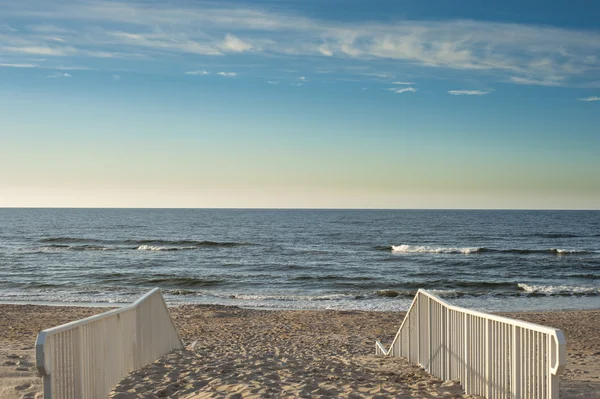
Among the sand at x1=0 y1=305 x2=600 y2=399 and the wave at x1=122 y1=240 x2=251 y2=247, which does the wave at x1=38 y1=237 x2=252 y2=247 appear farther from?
the sand at x1=0 y1=305 x2=600 y2=399

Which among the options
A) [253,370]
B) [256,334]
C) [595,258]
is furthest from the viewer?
[595,258]

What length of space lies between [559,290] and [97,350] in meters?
25.1

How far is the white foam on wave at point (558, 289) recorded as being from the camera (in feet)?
83.4

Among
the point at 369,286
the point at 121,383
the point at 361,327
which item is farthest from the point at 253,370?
the point at 369,286

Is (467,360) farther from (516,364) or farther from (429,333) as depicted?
(429,333)

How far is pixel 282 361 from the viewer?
884 cm

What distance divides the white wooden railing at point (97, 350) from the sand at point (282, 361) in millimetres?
271

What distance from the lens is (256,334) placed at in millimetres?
14914

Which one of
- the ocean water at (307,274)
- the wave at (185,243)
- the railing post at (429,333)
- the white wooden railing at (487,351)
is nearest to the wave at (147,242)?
the wave at (185,243)

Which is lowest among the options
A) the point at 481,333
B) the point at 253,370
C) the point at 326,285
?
the point at 326,285

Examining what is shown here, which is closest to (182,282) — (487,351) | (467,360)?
(467,360)

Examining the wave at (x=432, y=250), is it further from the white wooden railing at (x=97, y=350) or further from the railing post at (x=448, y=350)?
the railing post at (x=448, y=350)

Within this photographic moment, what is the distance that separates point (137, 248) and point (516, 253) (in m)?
32.4

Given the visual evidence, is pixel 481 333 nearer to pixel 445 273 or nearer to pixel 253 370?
pixel 253 370
